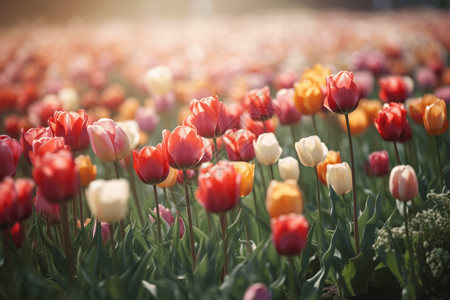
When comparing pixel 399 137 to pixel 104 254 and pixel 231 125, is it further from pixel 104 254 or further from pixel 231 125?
pixel 104 254

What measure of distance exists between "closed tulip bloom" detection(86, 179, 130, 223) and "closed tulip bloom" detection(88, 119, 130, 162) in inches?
17.0

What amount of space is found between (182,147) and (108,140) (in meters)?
0.34

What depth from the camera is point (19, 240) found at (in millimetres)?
1935

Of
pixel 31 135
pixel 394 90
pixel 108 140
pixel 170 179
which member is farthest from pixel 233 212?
pixel 394 90

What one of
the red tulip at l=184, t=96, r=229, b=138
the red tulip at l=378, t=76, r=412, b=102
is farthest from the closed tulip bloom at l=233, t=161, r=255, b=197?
the red tulip at l=378, t=76, r=412, b=102

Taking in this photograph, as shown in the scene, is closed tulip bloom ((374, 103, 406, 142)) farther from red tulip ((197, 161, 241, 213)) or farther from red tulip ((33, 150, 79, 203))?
red tulip ((33, 150, 79, 203))

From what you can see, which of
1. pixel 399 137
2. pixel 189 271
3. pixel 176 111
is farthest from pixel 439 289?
pixel 176 111

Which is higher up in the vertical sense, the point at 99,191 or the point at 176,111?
the point at 99,191

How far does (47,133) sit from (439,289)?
1.78 metres

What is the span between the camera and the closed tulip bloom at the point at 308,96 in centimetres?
243

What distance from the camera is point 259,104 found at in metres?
2.36

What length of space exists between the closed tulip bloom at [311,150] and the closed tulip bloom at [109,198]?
85 centimetres

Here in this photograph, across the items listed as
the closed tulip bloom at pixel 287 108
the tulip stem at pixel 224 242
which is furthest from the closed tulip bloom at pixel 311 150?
the closed tulip bloom at pixel 287 108

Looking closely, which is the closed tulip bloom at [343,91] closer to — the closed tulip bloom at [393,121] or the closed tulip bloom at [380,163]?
Result: the closed tulip bloom at [393,121]
